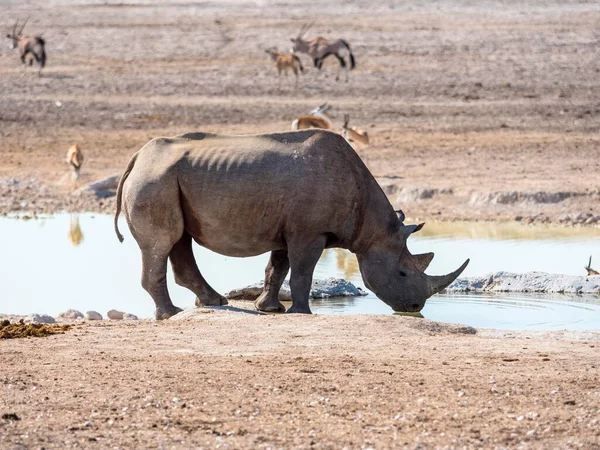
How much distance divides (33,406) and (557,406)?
104 inches

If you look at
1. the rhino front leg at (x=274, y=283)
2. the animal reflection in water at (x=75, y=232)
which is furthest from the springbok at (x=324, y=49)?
the rhino front leg at (x=274, y=283)

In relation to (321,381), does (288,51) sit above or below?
above

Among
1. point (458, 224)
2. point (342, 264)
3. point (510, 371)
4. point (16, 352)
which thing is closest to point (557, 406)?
point (510, 371)

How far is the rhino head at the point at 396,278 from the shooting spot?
37.3 feet

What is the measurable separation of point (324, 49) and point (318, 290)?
23.4 meters

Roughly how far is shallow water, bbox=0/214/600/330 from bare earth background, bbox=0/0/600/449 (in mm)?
1356

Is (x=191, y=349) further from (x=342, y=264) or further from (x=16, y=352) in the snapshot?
(x=342, y=264)

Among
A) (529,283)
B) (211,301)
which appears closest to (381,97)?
(529,283)

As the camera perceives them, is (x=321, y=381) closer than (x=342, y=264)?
Yes

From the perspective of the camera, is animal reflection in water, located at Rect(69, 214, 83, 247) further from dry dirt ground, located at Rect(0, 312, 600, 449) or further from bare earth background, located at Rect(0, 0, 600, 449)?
dry dirt ground, located at Rect(0, 312, 600, 449)

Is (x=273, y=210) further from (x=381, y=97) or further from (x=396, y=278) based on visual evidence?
(x=381, y=97)

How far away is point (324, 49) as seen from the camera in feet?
117

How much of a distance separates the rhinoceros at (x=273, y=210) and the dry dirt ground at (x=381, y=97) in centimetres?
639

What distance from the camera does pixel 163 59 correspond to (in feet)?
113
